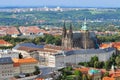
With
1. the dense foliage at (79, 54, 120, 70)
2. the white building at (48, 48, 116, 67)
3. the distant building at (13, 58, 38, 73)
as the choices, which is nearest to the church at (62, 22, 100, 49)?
the white building at (48, 48, 116, 67)

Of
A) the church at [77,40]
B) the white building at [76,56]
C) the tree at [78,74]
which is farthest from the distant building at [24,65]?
the church at [77,40]

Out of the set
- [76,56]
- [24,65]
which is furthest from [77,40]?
[24,65]

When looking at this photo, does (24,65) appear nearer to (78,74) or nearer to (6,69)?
(6,69)

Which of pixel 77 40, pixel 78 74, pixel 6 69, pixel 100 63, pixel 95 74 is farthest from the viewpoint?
pixel 77 40

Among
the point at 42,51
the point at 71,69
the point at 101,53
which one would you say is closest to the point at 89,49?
the point at 101,53

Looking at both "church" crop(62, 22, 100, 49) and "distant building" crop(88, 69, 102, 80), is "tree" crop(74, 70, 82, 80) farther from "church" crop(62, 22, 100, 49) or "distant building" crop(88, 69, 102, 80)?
"church" crop(62, 22, 100, 49)

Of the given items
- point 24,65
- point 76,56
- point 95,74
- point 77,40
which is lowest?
point 95,74
